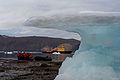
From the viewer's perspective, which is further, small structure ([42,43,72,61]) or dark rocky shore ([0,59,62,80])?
small structure ([42,43,72,61])

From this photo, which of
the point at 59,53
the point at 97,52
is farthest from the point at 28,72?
the point at 59,53

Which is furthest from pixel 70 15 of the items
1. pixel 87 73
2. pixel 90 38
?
Answer: pixel 87 73

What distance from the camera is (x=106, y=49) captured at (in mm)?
11625

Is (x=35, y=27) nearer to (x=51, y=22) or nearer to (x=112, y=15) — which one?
(x=51, y=22)

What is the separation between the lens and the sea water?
36.8 ft

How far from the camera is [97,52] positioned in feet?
38.3

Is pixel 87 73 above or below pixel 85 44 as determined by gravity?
below

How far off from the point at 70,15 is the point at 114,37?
172 centimetres

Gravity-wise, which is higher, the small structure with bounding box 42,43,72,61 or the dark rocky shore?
the dark rocky shore

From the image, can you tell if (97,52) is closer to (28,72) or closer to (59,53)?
(28,72)

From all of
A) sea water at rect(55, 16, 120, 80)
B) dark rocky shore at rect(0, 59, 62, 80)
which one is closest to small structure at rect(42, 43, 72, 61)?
dark rocky shore at rect(0, 59, 62, 80)

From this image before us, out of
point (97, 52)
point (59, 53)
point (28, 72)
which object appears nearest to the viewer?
point (97, 52)

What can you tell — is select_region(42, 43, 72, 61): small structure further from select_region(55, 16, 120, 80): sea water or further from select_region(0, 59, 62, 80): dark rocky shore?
select_region(55, 16, 120, 80): sea water

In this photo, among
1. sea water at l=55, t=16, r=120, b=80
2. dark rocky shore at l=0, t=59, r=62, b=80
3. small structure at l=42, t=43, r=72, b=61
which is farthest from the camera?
small structure at l=42, t=43, r=72, b=61
